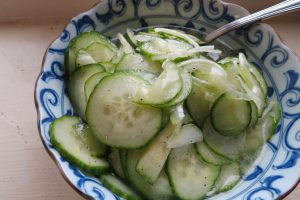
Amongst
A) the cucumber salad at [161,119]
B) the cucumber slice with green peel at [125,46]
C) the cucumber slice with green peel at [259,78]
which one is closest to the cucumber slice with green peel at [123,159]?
the cucumber salad at [161,119]

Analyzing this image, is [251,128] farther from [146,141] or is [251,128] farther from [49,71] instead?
[49,71]

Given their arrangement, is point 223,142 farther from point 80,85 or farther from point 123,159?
point 80,85

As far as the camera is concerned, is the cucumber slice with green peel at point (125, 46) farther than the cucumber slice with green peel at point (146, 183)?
Yes

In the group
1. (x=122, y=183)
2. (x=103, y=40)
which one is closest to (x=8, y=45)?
(x=103, y=40)

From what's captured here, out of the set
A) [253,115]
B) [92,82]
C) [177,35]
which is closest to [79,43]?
[92,82]

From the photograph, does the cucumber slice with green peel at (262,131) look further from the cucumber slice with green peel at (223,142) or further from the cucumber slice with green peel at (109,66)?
the cucumber slice with green peel at (109,66)

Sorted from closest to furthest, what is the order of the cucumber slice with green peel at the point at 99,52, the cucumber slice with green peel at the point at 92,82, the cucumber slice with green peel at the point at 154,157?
1. the cucumber slice with green peel at the point at 154,157
2. the cucumber slice with green peel at the point at 92,82
3. the cucumber slice with green peel at the point at 99,52

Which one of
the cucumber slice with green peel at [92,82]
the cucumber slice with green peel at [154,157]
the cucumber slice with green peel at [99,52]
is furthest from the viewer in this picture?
the cucumber slice with green peel at [99,52]

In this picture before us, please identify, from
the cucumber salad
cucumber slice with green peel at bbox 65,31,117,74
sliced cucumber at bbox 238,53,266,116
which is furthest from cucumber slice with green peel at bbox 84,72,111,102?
sliced cucumber at bbox 238,53,266,116

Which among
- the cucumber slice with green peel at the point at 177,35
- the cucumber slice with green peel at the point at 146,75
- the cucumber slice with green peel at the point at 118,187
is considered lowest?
the cucumber slice with green peel at the point at 118,187

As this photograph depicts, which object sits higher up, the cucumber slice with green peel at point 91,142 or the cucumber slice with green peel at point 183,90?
the cucumber slice with green peel at point 183,90
